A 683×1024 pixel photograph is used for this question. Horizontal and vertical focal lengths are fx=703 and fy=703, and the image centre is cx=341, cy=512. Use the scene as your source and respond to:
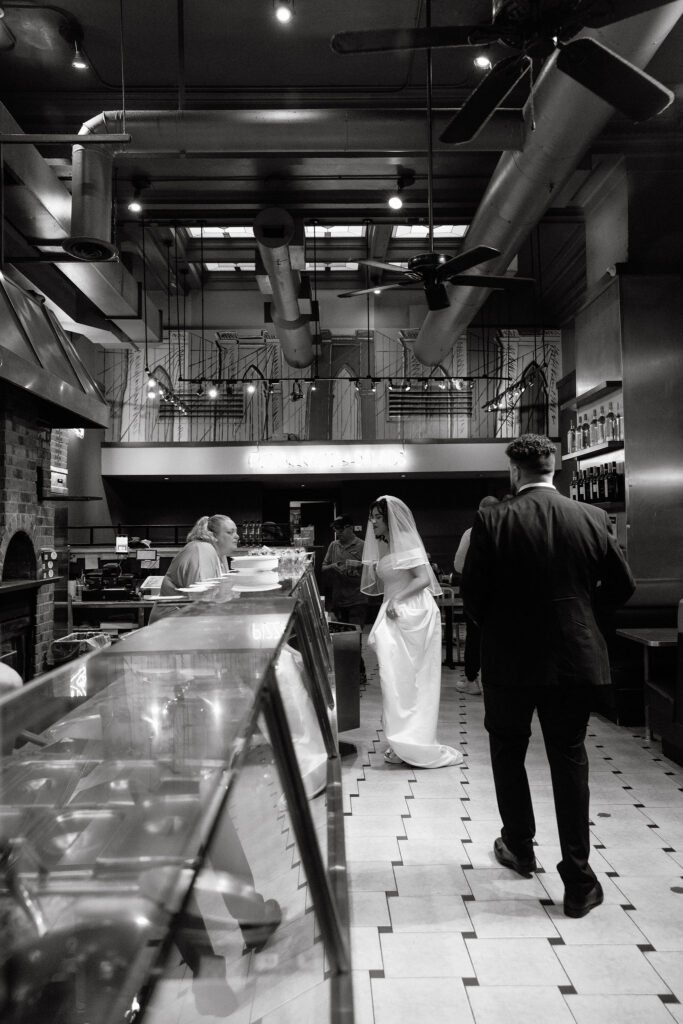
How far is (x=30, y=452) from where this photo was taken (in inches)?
252

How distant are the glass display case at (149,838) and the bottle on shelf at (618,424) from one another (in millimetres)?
5469

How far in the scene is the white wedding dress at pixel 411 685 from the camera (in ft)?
15.1

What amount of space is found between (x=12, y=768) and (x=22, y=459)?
5.76 m

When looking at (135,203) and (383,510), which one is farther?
(135,203)

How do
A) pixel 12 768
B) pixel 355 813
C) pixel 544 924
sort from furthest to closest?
pixel 355 813
pixel 544 924
pixel 12 768

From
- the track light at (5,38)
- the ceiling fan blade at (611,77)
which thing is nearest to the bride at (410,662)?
the ceiling fan blade at (611,77)

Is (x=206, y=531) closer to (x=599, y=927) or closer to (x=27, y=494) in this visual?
(x=27, y=494)

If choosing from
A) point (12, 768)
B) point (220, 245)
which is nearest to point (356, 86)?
point (220, 245)

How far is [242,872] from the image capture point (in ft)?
6.34

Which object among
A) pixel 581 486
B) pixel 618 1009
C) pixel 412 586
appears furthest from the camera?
pixel 581 486

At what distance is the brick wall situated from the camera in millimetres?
5801

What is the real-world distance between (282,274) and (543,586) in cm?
551

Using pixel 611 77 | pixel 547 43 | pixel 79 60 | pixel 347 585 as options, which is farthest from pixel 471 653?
pixel 79 60

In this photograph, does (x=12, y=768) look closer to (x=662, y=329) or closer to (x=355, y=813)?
(x=355, y=813)
